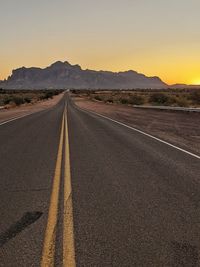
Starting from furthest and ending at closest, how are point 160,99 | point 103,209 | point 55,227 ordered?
1. point 160,99
2. point 103,209
3. point 55,227

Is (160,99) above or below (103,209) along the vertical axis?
below

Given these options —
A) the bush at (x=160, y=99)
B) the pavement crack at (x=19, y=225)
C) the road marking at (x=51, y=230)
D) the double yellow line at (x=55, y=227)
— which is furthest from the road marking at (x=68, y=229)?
the bush at (x=160, y=99)

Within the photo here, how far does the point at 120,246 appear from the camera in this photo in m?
4.50

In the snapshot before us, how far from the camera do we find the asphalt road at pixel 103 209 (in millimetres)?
4309

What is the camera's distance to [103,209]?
5.95 metres

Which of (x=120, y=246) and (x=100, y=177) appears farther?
(x=100, y=177)

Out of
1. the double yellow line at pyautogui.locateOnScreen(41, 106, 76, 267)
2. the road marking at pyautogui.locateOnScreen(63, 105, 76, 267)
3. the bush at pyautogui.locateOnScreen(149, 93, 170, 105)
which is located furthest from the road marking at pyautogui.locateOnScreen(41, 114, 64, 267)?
the bush at pyautogui.locateOnScreen(149, 93, 170, 105)

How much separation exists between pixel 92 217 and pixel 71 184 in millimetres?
2090

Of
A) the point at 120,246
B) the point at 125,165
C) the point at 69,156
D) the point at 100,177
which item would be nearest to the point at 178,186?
the point at 100,177

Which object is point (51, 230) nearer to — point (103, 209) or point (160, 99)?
point (103, 209)

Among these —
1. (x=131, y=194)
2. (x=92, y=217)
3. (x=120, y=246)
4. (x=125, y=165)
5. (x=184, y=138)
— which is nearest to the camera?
(x=120, y=246)

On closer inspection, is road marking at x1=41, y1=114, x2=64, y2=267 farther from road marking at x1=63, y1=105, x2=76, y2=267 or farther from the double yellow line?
road marking at x1=63, y1=105, x2=76, y2=267

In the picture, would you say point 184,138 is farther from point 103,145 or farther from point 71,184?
point 71,184

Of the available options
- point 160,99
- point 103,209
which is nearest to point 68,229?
point 103,209
